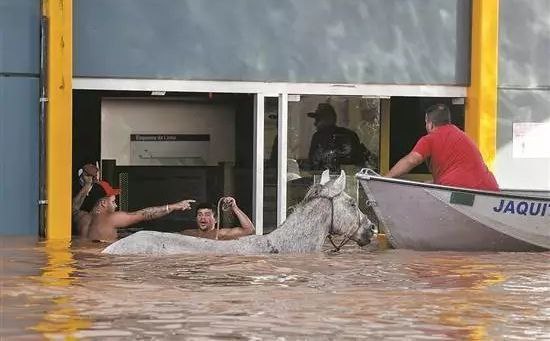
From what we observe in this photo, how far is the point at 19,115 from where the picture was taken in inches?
522

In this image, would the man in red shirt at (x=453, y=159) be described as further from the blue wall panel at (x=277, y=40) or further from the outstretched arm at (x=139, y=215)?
the outstretched arm at (x=139, y=215)

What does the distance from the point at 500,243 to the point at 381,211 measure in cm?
133

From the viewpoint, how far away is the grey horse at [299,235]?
10.9m

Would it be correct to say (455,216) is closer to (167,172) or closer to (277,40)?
(277,40)

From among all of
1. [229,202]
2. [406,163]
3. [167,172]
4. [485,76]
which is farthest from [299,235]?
[167,172]

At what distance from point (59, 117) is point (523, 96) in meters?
5.51

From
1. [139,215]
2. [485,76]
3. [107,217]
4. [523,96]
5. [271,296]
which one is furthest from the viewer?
[523,96]

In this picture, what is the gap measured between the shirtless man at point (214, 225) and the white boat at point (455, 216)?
148 cm

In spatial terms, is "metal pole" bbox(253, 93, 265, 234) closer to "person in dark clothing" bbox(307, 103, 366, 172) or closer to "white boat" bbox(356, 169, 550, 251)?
"person in dark clothing" bbox(307, 103, 366, 172)

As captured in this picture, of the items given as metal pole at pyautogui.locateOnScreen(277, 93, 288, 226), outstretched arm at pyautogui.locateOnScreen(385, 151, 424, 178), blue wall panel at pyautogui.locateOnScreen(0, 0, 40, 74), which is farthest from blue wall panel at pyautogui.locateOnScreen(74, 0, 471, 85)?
outstretched arm at pyautogui.locateOnScreen(385, 151, 424, 178)

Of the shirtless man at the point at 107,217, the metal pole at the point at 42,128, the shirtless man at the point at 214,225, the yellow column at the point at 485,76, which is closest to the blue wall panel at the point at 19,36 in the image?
the metal pole at the point at 42,128

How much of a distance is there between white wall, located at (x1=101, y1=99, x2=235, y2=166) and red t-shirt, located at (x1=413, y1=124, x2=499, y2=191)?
3.22m

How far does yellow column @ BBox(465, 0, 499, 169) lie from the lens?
14477 millimetres

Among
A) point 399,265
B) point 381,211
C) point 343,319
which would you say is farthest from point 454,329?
point 381,211
